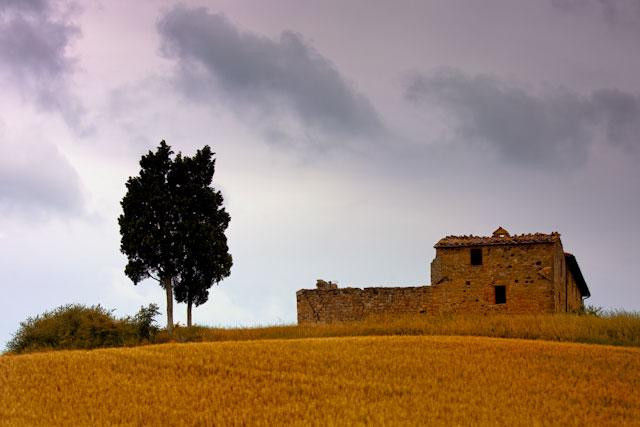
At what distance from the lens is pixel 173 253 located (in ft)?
158

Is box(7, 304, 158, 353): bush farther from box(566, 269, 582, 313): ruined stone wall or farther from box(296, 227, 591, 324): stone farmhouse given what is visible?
box(566, 269, 582, 313): ruined stone wall

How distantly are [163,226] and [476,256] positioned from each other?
17.9m

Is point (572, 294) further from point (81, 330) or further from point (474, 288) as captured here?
point (81, 330)

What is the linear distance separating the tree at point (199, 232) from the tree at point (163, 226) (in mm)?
58

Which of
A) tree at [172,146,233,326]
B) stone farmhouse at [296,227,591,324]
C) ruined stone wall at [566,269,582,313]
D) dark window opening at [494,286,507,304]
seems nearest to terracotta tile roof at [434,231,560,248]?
stone farmhouse at [296,227,591,324]

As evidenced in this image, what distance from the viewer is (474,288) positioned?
43.9 meters

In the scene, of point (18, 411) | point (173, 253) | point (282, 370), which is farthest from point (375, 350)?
point (173, 253)

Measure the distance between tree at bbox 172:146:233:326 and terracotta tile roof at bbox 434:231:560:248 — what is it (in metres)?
13.1

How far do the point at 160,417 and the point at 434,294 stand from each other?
26615 millimetres

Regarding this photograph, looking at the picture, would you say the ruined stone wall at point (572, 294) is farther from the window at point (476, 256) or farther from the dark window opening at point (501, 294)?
the window at point (476, 256)

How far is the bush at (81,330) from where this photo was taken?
38250mm

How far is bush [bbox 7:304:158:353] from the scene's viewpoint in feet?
125

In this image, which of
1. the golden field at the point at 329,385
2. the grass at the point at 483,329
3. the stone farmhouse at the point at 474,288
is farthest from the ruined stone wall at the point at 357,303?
the golden field at the point at 329,385

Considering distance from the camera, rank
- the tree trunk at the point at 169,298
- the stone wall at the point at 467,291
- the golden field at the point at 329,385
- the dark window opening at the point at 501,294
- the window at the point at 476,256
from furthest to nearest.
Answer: the tree trunk at the point at 169,298 < the window at the point at 476,256 < the dark window opening at the point at 501,294 < the stone wall at the point at 467,291 < the golden field at the point at 329,385
